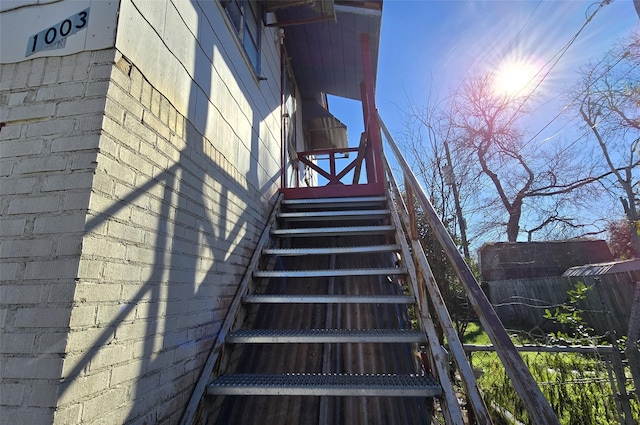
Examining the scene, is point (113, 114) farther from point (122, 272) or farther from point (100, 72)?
point (122, 272)

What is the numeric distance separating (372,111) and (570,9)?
16.6 ft

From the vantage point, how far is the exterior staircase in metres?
1.67

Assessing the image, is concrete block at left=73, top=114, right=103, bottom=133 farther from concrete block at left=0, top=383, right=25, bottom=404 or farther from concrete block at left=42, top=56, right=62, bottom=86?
concrete block at left=0, top=383, right=25, bottom=404

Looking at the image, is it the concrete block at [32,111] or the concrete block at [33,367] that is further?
the concrete block at [32,111]

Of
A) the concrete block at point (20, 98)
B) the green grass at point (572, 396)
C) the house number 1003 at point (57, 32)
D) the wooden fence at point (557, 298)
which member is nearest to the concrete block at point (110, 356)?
the concrete block at point (20, 98)

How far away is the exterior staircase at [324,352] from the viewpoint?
167 cm

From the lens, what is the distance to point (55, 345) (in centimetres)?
96

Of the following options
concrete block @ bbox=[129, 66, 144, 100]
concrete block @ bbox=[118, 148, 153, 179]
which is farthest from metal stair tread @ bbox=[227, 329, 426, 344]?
concrete block @ bbox=[129, 66, 144, 100]

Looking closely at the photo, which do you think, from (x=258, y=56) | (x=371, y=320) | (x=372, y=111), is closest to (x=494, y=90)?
(x=372, y=111)

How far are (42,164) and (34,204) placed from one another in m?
0.15

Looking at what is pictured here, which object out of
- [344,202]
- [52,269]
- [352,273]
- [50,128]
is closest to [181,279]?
[52,269]

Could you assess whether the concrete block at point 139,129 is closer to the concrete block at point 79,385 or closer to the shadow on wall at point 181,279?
the shadow on wall at point 181,279

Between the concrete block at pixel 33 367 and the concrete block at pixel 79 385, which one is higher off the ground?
the concrete block at pixel 33 367

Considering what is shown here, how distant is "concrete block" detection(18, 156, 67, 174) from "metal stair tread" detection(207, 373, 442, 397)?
1287 millimetres
